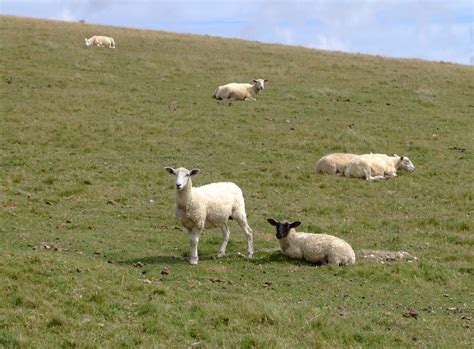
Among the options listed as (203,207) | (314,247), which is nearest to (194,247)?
(203,207)

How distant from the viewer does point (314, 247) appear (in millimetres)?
14133

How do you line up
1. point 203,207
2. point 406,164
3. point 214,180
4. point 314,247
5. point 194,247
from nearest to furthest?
point 194,247 < point 203,207 < point 314,247 < point 214,180 < point 406,164

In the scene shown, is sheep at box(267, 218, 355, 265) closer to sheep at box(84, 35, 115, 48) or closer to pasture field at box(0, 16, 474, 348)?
pasture field at box(0, 16, 474, 348)

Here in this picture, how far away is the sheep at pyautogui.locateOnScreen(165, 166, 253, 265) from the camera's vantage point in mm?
13562

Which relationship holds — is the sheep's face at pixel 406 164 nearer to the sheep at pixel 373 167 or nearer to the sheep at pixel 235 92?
the sheep at pixel 373 167

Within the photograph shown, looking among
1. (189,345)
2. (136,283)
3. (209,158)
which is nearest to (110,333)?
(189,345)

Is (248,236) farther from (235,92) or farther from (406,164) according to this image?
(235,92)

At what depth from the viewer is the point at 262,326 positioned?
998cm

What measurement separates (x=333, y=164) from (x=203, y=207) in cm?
962

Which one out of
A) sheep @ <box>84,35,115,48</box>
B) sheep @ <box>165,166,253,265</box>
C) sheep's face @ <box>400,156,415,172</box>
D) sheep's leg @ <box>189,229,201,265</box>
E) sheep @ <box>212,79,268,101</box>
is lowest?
sheep's leg @ <box>189,229,201,265</box>

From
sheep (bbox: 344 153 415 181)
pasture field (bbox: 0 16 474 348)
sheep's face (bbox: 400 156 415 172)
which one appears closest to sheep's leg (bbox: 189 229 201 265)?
pasture field (bbox: 0 16 474 348)

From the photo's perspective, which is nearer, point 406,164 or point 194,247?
point 194,247

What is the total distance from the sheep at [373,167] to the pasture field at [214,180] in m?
0.60

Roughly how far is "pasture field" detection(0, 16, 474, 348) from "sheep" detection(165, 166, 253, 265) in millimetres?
481
